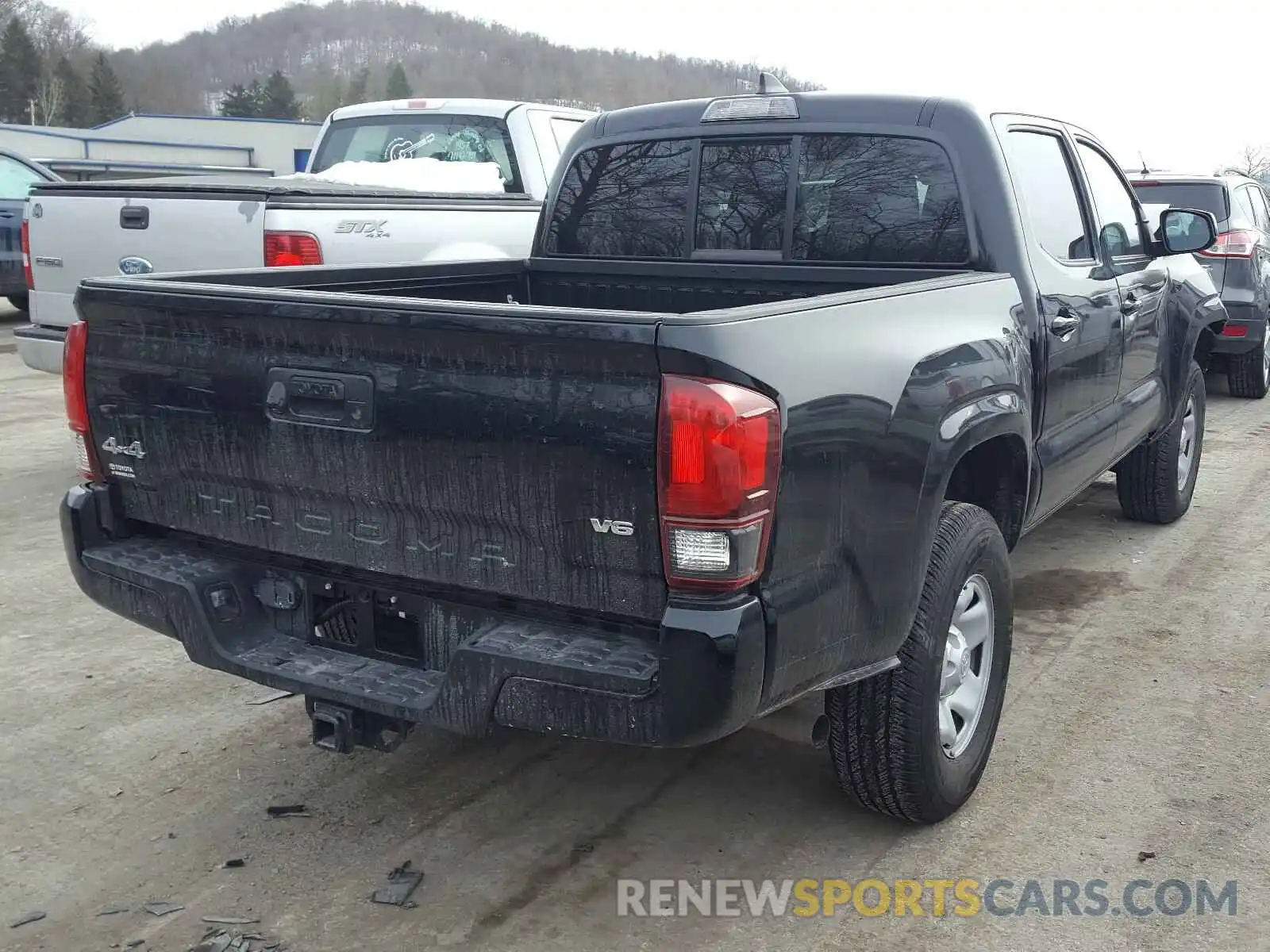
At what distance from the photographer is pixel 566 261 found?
16.0 ft

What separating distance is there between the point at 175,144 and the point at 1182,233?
5563 cm

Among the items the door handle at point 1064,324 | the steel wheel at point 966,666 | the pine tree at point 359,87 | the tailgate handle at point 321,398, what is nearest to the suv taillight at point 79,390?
the tailgate handle at point 321,398

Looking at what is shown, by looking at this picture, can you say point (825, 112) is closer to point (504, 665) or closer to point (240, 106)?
point (504, 665)

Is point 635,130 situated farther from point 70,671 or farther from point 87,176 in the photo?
point 87,176

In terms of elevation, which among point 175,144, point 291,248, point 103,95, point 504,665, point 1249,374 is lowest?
point 1249,374

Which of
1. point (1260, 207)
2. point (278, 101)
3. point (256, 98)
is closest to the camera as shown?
point (1260, 207)

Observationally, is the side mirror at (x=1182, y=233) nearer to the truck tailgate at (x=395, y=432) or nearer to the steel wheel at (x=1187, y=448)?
the steel wheel at (x=1187, y=448)

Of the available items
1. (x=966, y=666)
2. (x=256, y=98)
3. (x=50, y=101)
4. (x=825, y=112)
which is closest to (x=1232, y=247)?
(x=825, y=112)

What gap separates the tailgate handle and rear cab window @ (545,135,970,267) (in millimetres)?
1952

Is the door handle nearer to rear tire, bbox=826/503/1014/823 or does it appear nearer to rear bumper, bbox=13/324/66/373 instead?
rear tire, bbox=826/503/1014/823

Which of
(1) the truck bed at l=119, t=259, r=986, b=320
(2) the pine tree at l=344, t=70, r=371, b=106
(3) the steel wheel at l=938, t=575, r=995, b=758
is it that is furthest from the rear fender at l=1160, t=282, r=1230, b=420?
(2) the pine tree at l=344, t=70, r=371, b=106

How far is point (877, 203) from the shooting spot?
4.23m

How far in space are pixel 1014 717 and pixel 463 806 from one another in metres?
1.85

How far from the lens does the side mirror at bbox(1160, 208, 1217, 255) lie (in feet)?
17.7
